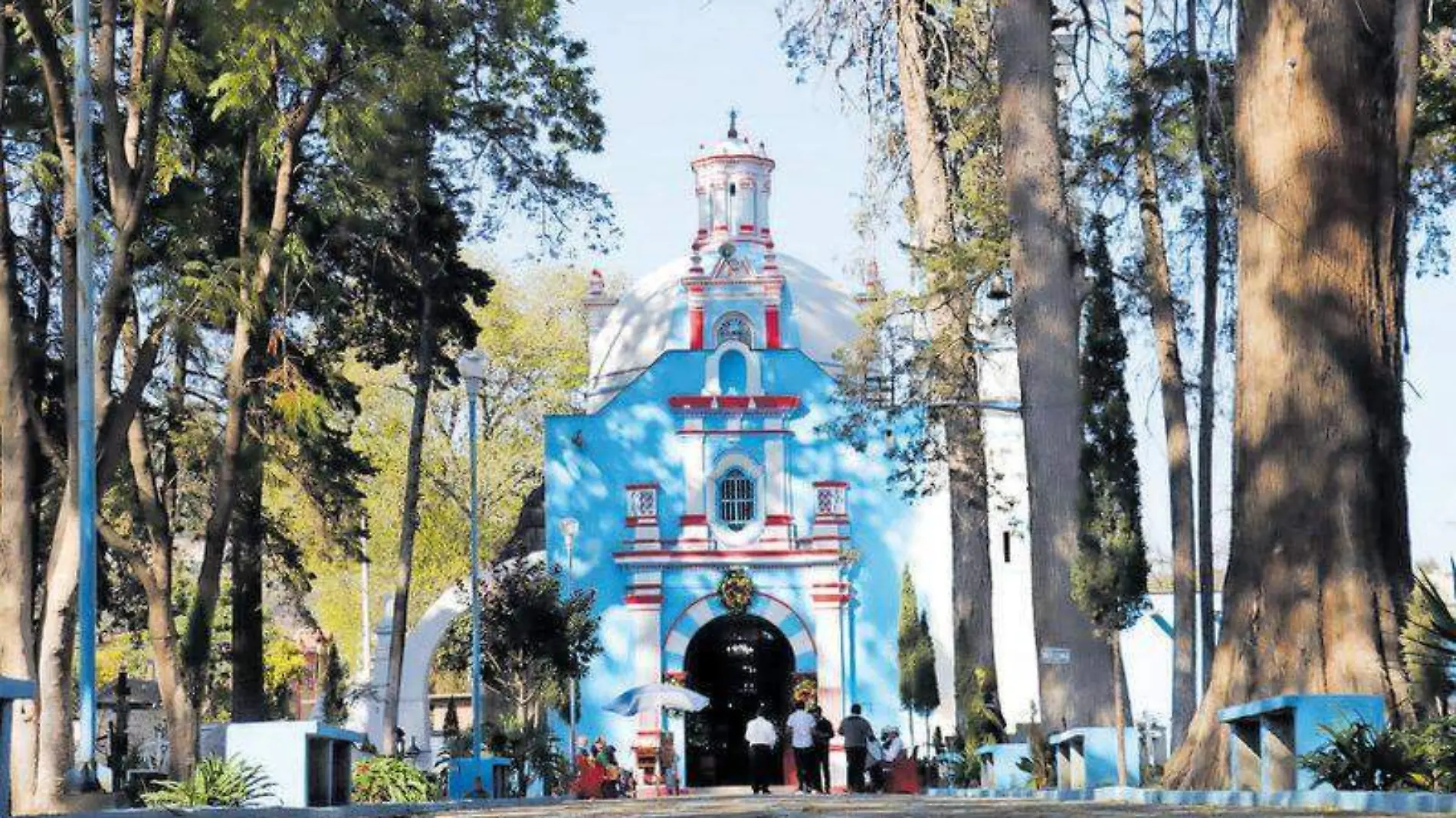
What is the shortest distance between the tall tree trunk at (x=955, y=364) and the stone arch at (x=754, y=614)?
59.4ft

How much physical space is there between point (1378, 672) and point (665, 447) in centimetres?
3745

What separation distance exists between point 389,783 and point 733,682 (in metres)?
28.0

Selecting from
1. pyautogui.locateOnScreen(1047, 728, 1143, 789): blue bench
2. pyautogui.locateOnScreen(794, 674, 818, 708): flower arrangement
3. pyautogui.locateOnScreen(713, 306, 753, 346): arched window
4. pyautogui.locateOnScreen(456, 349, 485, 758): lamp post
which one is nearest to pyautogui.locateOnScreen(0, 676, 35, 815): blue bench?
pyautogui.locateOnScreen(1047, 728, 1143, 789): blue bench

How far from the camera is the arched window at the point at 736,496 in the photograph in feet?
163

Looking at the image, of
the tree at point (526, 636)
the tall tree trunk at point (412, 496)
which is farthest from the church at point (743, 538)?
the tall tree trunk at point (412, 496)

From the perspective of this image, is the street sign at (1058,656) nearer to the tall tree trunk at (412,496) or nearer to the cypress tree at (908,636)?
the tall tree trunk at (412,496)

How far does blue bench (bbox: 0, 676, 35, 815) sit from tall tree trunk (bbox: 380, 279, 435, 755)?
18156 mm

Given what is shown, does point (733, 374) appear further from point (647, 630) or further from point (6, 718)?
point (6, 718)

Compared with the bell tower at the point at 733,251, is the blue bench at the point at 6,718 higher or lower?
lower

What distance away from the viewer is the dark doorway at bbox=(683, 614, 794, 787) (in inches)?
1956

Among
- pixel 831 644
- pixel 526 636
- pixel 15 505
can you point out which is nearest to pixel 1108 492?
pixel 15 505

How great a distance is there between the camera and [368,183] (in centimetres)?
2220

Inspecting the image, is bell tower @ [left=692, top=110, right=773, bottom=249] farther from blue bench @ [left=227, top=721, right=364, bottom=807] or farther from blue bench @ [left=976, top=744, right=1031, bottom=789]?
blue bench @ [left=227, top=721, right=364, bottom=807]

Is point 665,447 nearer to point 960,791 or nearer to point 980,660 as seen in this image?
point 980,660
